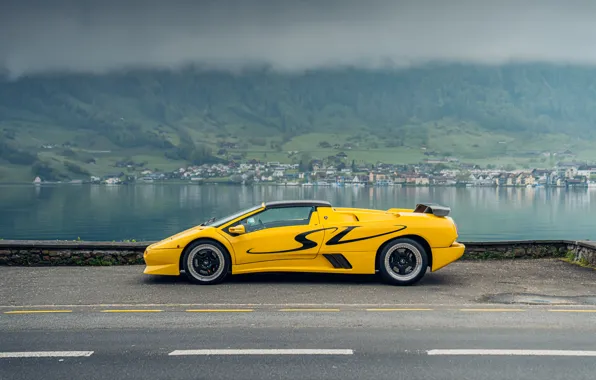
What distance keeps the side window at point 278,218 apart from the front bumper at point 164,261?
1.12m

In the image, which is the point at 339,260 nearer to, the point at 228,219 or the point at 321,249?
the point at 321,249

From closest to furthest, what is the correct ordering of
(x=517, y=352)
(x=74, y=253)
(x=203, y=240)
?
(x=517, y=352), (x=203, y=240), (x=74, y=253)

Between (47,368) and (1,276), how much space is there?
679 cm

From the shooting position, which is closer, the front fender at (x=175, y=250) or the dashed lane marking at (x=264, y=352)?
the dashed lane marking at (x=264, y=352)

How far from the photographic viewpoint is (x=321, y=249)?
37.7ft

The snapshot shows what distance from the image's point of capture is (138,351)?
279 inches

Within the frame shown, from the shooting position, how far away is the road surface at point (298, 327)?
254 inches

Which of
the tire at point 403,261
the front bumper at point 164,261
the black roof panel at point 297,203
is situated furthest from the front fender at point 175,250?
the tire at point 403,261

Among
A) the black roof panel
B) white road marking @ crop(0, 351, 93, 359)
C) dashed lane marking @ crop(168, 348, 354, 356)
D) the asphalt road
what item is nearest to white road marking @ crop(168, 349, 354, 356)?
dashed lane marking @ crop(168, 348, 354, 356)

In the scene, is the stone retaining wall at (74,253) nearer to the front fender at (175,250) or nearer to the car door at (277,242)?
the front fender at (175,250)

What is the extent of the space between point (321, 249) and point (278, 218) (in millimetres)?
827

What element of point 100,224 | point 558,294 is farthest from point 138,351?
point 100,224

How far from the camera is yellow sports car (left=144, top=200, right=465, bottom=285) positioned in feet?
37.6

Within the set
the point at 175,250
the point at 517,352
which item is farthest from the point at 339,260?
the point at 517,352
